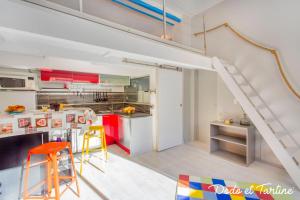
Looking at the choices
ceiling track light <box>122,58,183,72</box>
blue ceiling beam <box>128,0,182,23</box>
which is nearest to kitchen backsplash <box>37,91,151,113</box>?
ceiling track light <box>122,58,183,72</box>

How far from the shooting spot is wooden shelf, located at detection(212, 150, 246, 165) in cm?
299

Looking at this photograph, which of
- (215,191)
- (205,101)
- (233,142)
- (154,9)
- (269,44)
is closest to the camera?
(215,191)

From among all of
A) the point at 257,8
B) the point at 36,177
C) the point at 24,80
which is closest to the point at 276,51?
the point at 257,8

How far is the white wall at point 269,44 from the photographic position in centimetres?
259

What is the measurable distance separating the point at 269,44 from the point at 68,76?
4.39 meters

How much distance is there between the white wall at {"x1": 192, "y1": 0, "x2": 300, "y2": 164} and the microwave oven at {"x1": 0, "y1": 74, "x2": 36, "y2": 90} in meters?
4.19

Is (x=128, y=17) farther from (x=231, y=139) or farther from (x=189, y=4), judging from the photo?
(x=231, y=139)

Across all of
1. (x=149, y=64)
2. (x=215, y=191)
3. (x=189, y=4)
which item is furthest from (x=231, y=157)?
(x=189, y=4)

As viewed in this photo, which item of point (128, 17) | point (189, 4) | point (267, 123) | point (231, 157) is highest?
point (128, 17)

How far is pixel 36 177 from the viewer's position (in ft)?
6.62

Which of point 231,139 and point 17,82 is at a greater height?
point 17,82

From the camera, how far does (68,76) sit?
346 cm

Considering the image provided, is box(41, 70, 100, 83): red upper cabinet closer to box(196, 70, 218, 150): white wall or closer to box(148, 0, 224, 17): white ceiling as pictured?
box(148, 0, 224, 17): white ceiling

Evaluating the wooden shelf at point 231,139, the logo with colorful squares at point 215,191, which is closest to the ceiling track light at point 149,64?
the wooden shelf at point 231,139
